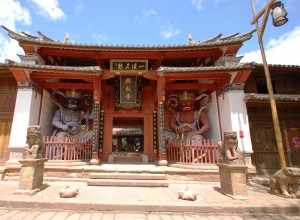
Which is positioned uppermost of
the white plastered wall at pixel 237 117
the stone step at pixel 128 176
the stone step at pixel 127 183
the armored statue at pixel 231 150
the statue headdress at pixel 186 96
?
the statue headdress at pixel 186 96

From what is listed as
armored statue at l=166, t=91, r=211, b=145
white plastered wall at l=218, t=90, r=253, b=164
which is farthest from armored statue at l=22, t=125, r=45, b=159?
white plastered wall at l=218, t=90, r=253, b=164

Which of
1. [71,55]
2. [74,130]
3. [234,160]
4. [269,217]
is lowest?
[269,217]

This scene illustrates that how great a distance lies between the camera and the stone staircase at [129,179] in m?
6.20

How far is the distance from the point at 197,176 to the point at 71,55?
8.60m

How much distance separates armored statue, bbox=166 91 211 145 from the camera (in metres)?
9.49

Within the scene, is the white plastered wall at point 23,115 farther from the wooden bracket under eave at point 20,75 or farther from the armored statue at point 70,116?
the armored statue at point 70,116

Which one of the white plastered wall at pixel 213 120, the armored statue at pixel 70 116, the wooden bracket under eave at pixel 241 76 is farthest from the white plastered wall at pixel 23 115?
the wooden bracket under eave at pixel 241 76

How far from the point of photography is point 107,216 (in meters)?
3.93

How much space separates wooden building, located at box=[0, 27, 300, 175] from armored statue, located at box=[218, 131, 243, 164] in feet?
8.05

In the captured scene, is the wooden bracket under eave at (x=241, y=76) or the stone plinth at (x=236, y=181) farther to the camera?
the wooden bracket under eave at (x=241, y=76)

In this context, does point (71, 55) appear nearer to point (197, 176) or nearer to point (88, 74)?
point (88, 74)

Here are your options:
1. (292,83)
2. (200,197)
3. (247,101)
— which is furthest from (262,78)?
(200,197)

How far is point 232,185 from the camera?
16.0ft

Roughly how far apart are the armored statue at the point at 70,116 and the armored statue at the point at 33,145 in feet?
12.4
